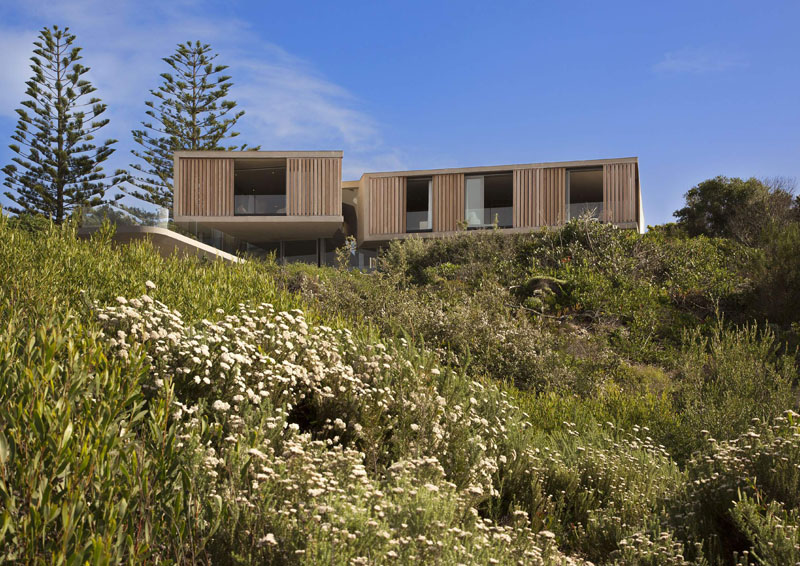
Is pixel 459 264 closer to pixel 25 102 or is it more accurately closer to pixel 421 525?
pixel 421 525

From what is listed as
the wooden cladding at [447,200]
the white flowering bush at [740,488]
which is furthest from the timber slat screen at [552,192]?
the white flowering bush at [740,488]

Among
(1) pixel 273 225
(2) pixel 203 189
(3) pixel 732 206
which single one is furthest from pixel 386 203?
(3) pixel 732 206

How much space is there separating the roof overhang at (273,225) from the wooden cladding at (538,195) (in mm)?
7139

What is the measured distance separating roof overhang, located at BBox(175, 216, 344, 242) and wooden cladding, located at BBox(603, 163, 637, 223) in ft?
34.5

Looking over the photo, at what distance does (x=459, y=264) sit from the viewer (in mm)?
20359

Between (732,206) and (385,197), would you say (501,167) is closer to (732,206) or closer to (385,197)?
(385,197)

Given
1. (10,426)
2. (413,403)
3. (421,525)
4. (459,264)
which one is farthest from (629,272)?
(10,426)

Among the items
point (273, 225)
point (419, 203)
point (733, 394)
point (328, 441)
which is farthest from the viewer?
point (419, 203)

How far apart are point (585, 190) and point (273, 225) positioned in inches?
549

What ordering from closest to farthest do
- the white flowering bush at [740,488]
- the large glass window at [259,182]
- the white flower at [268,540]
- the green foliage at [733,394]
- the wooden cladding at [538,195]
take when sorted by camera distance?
the white flower at [268,540] → the white flowering bush at [740,488] → the green foliage at [733,394] → the wooden cladding at [538,195] → the large glass window at [259,182]

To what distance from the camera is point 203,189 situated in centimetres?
2725

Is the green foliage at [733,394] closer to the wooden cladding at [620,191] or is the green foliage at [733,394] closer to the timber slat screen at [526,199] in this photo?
the wooden cladding at [620,191]

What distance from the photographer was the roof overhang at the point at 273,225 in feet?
88.9

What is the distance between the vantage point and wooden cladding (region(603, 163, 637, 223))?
2622cm
